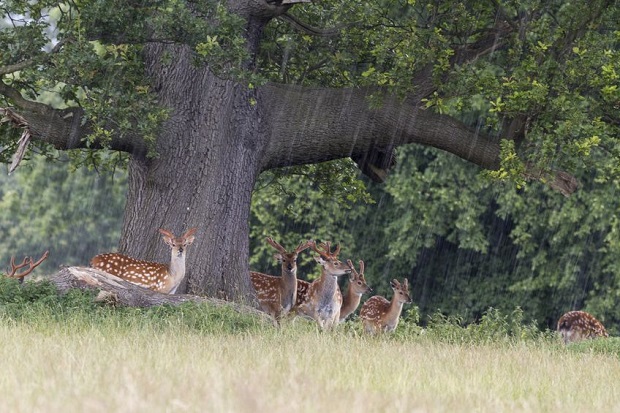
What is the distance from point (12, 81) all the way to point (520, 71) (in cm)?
627

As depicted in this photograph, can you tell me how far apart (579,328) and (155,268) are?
28.0 feet

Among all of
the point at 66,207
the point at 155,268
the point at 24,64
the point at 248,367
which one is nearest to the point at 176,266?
the point at 155,268

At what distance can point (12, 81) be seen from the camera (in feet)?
47.6

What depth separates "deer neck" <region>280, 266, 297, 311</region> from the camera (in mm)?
16062

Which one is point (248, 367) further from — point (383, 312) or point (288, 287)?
point (383, 312)

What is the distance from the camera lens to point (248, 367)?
9.41 meters

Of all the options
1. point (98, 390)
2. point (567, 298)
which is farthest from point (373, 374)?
point (567, 298)

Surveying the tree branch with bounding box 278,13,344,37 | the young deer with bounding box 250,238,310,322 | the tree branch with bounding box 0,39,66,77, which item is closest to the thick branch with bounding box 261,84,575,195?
the tree branch with bounding box 278,13,344,37

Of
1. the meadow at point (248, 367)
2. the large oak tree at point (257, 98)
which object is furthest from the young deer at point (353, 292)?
the meadow at point (248, 367)

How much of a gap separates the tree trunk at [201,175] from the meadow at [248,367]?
1595 mm

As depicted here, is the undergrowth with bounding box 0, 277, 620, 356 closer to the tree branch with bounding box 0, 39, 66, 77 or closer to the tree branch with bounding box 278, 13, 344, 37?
the tree branch with bounding box 0, 39, 66, 77

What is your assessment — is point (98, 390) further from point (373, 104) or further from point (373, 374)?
point (373, 104)

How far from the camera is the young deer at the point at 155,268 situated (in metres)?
14.4

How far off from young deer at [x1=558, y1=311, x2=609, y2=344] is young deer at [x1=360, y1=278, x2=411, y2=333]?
3.84 m
